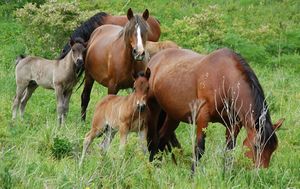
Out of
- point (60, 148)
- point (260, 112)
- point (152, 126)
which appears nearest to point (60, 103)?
point (152, 126)

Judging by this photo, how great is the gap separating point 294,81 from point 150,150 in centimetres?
606

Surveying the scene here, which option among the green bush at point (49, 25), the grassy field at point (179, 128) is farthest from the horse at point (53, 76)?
the green bush at point (49, 25)

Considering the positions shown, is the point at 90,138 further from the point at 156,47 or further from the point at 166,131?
the point at 156,47

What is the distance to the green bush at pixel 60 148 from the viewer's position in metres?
8.21

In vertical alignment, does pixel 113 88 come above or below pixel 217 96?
below

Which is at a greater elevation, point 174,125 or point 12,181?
point 12,181

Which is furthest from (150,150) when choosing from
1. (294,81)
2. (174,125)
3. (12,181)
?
(294,81)

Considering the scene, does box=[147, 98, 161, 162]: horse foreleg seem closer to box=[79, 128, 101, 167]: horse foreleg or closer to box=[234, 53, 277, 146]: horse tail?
box=[79, 128, 101, 167]: horse foreleg

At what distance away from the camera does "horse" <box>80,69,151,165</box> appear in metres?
8.73

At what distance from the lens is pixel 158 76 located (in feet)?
29.4

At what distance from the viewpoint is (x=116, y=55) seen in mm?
10906

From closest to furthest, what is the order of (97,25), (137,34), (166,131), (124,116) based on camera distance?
1. (124,116)
2. (166,131)
3. (137,34)
4. (97,25)

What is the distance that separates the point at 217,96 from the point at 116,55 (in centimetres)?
346

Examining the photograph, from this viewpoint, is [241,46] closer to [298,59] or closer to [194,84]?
[298,59]
